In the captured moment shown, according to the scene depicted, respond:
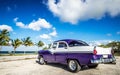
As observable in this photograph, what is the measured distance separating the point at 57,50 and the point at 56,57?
0.50 meters

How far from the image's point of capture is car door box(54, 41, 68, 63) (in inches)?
332

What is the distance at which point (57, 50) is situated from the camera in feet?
30.1

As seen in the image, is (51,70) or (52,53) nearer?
(51,70)

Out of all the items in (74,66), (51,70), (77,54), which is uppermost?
(77,54)

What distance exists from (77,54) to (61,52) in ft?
5.07

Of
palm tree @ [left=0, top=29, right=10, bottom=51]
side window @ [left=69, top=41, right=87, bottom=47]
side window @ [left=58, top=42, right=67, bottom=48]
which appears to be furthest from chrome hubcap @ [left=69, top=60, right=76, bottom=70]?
palm tree @ [left=0, top=29, right=10, bottom=51]

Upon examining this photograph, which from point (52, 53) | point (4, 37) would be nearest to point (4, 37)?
point (4, 37)

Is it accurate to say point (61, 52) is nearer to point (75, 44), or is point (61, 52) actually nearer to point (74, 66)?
point (75, 44)

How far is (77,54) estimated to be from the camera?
7445 millimetres

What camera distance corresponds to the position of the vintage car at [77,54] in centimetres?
681

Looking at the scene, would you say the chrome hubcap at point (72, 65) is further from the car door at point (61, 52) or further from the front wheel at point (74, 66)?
the car door at point (61, 52)

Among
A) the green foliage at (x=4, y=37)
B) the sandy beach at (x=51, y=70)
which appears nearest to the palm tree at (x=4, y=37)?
the green foliage at (x=4, y=37)

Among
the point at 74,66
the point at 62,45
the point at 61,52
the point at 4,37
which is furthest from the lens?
the point at 4,37

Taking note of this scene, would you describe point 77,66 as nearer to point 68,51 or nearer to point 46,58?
point 68,51
